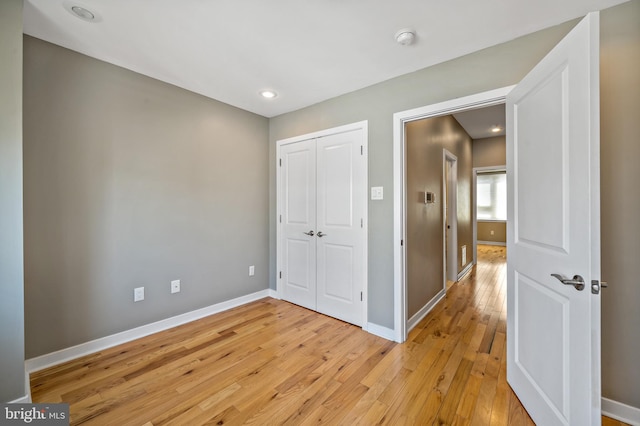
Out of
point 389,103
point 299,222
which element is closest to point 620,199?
point 389,103

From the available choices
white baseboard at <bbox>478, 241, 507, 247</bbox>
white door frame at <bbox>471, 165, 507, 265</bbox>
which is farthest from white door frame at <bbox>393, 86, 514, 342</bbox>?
white baseboard at <bbox>478, 241, 507, 247</bbox>

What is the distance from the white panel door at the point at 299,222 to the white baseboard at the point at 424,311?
1.12 meters

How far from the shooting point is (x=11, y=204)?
4.97ft

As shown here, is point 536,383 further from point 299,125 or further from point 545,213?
point 299,125

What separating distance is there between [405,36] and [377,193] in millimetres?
1304

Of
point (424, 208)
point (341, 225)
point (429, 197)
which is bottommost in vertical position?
point (341, 225)

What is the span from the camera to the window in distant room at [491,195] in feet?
26.3

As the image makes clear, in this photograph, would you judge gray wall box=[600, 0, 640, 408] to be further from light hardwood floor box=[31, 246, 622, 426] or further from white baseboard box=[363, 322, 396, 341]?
white baseboard box=[363, 322, 396, 341]

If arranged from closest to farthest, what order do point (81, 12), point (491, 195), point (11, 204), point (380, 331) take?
point (11, 204) → point (81, 12) → point (380, 331) → point (491, 195)

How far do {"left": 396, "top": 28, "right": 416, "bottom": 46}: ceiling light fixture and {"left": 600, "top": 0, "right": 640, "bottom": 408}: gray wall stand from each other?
113 cm

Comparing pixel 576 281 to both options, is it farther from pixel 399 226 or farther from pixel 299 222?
pixel 299 222

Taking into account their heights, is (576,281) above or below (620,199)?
below

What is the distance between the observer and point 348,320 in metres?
2.84

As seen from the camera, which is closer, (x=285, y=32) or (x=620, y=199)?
(x=620, y=199)
